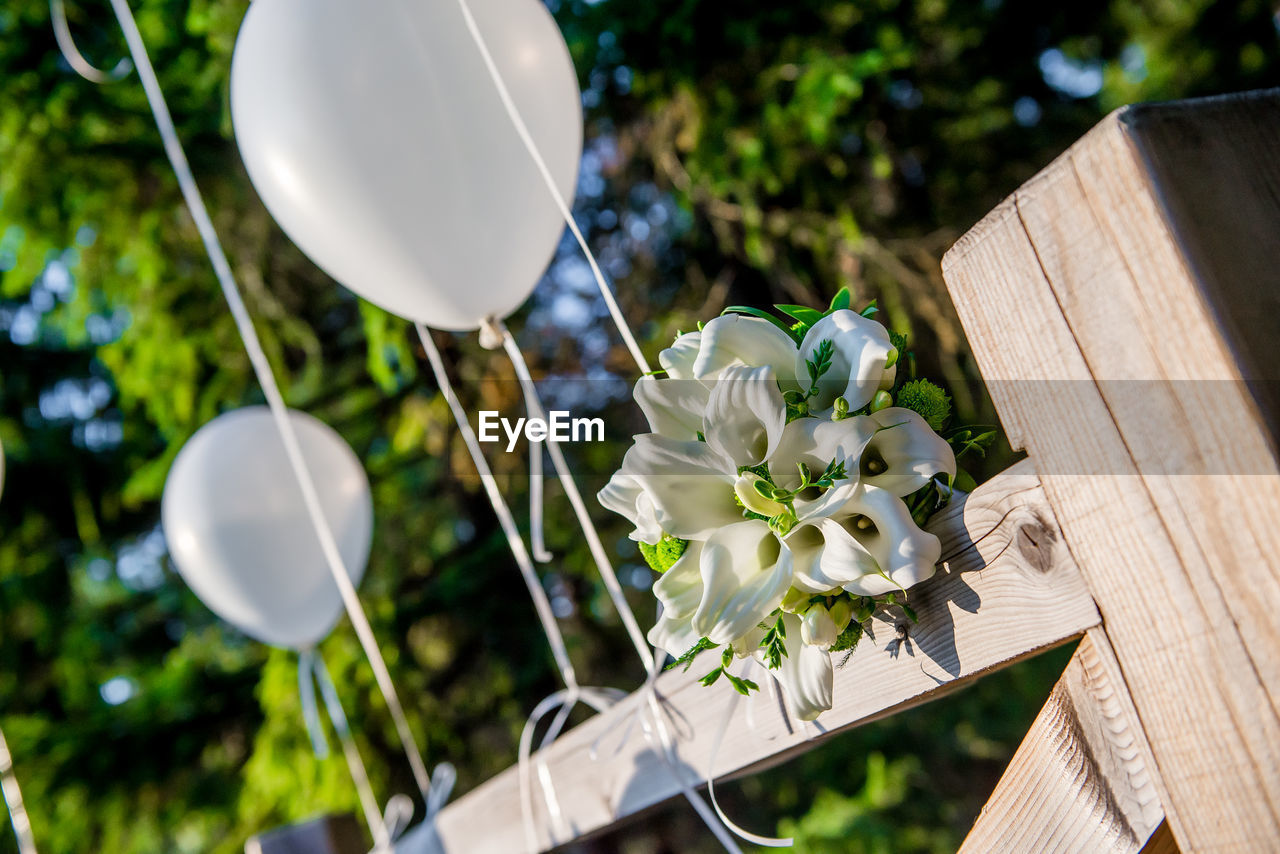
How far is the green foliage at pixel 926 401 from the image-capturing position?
0.61 meters

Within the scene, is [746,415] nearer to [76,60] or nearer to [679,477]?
[679,477]

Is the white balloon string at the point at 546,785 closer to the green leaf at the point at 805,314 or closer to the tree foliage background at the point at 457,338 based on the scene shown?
the green leaf at the point at 805,314

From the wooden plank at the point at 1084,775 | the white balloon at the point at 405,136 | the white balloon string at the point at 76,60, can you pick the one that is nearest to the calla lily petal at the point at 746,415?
the wooden plank at the point at 1084,775

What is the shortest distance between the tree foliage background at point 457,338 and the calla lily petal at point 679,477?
1570mm

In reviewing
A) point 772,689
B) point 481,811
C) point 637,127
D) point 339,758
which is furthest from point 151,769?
point 772,689

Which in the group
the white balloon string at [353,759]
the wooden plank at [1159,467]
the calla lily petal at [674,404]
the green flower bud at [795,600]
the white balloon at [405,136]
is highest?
the wooden plank at [1159,467]

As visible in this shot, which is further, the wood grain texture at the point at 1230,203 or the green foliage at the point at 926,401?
the green foliage at the point at 926,401

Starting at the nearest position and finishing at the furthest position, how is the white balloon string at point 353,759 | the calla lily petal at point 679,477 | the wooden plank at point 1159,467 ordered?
the wooden plank at point 1159,467
the calla lily petal at point 679,477
the white balloon string at point 353,759

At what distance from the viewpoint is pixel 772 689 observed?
800 millimetres

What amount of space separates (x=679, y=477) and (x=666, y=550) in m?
0.07

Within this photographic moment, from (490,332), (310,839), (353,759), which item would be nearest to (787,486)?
(490,332)

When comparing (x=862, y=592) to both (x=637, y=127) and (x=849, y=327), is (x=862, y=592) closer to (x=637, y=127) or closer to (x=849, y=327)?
(x=849, y=327)

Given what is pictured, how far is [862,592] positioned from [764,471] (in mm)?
102

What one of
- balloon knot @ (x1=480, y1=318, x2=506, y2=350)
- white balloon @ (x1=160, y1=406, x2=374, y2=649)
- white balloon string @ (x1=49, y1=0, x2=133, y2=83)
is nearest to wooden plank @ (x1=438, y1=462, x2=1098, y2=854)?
balloon knot @ (x1=480, y1=318, x2=506, y2=350)
